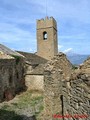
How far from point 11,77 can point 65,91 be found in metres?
16.3

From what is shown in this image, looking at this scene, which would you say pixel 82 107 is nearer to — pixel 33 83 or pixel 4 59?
pixel 4 59

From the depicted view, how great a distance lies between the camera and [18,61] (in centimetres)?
2489

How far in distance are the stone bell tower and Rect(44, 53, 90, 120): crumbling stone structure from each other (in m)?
26.4

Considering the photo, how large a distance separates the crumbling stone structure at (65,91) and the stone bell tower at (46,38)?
86.7 feet

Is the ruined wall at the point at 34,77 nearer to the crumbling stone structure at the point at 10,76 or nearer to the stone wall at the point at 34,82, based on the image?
the stone wall at the point at 34,82

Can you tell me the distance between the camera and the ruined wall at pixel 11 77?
67.3 ft

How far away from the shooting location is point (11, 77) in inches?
899

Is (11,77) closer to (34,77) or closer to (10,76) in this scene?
(10,76)

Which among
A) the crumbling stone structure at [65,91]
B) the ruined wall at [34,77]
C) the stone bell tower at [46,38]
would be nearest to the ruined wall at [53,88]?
the crumbling stone structure at [65,91]

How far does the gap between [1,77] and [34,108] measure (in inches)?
217

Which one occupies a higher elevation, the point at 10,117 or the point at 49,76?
the point at 49,76

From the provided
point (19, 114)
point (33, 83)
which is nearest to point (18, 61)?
point (33, 83)

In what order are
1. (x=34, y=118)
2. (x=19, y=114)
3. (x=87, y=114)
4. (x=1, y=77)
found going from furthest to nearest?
1. (x=1, y=77)
2. (x=19, y=114)
3. (x=34, y=118)
4. (x=87, y=114)

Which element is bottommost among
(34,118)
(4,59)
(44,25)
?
(34,118)
